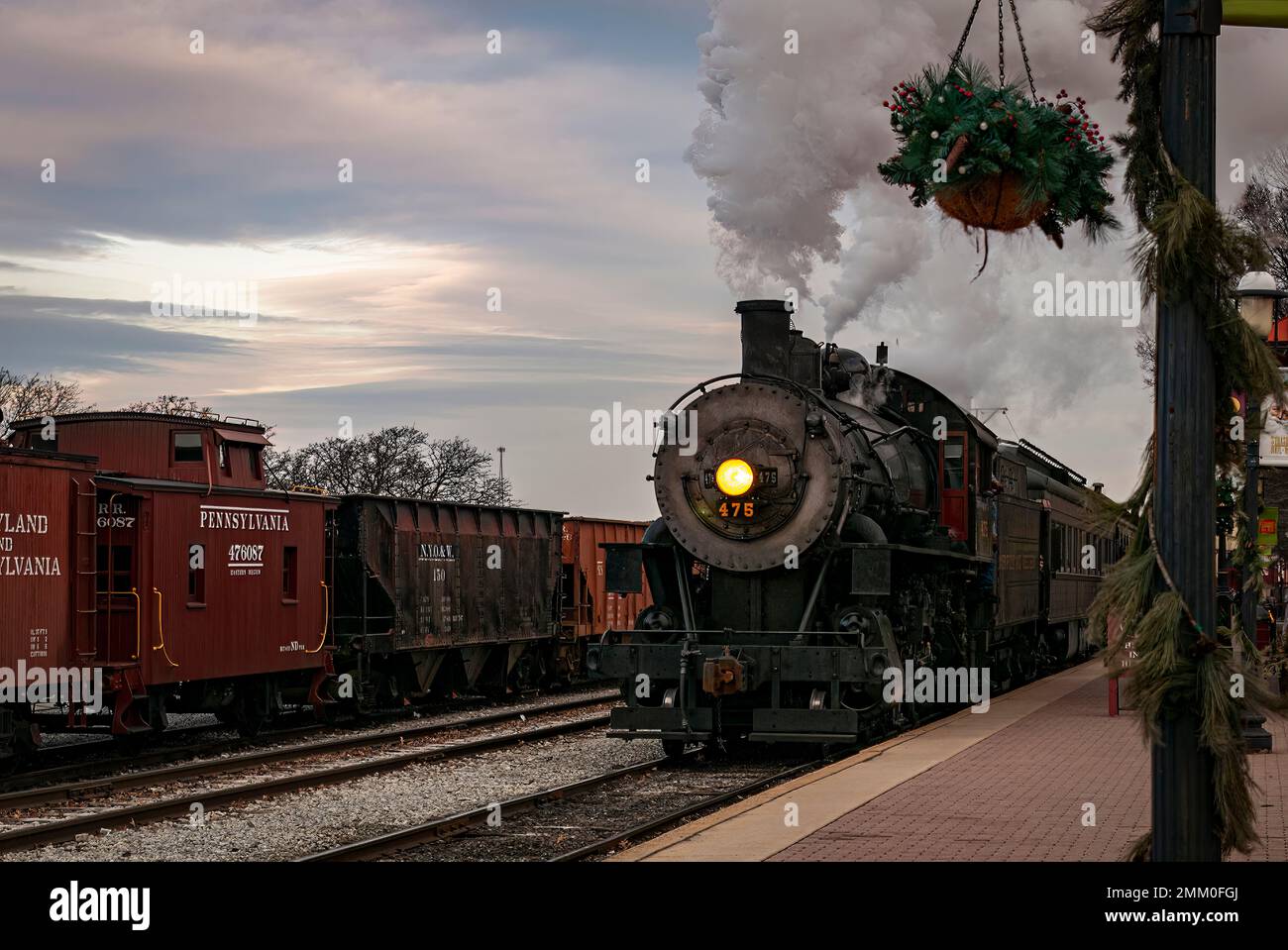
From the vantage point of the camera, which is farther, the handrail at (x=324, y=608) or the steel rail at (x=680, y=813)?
the handrail at (x=324, y=608)

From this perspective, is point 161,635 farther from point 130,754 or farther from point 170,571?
point 130,754

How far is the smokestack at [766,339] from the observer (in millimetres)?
15070

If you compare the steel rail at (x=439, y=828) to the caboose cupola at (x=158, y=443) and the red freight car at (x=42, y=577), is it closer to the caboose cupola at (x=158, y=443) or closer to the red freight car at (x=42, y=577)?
the red freight car at (x=42, y=577)

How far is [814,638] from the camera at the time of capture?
14.3m

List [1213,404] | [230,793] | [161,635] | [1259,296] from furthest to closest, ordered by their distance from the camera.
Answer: [161,635]
[1259,296]
[230,793]
[1213,404]

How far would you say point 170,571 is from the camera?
16.8 m

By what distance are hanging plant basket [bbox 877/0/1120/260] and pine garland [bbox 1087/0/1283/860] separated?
21 cm

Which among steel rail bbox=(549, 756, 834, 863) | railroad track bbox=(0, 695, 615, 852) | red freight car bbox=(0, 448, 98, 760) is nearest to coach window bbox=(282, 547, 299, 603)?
railroad track bbox=(0, 695, 615, 852)

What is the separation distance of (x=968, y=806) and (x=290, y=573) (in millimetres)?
11440

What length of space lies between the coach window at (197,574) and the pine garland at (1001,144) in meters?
12.9

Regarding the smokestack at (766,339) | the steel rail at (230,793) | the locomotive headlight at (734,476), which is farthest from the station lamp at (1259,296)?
the steel rail at (230,793)

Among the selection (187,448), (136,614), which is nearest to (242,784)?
A: (136,614)

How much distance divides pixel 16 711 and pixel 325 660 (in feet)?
19.1

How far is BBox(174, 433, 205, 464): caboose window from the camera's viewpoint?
61.1ft
